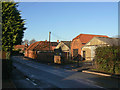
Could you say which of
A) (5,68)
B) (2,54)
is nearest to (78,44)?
(5,68)

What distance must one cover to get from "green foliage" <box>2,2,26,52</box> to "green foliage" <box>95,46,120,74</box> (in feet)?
30.8

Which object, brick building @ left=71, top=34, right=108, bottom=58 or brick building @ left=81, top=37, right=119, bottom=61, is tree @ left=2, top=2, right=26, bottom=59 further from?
brick building @ left=71, top=34, right=108, bottom=58

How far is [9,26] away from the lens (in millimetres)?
11055

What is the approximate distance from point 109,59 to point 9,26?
1059 cm

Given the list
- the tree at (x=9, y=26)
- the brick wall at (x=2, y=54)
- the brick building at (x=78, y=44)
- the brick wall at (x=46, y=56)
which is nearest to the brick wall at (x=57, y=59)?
the brick wall at (x=46, y=56)

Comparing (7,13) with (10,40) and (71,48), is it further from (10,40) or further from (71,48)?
(71,48)

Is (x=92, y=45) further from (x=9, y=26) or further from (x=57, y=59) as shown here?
(x=9, y=26)

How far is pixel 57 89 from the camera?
928cm

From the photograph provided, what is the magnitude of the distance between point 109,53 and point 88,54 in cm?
1781

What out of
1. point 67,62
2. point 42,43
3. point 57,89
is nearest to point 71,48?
point 67,62

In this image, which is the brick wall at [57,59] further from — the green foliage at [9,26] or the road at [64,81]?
the green foliage at [9,26]

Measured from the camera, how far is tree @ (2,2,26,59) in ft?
35.8

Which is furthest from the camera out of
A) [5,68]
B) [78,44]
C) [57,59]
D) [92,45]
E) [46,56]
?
[78,44]

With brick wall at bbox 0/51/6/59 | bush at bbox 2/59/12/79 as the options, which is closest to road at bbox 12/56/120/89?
bush at bbox 2/59/12/79
